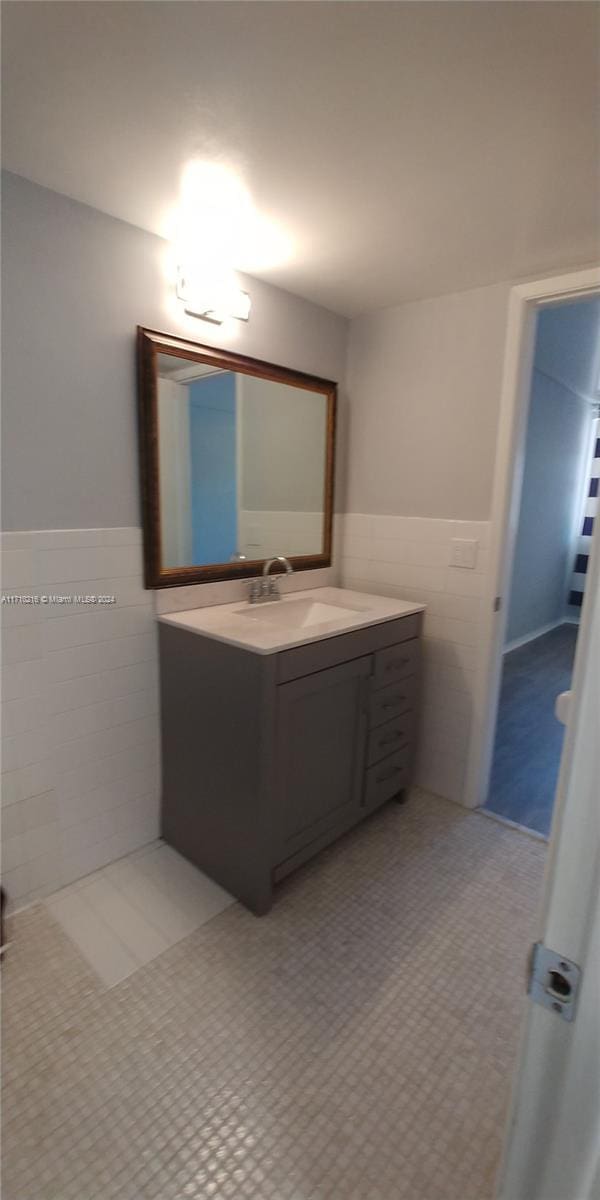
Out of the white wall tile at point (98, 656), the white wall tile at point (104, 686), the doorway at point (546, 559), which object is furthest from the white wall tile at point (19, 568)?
the doorway at point (546, 559)

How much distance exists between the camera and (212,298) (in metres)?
1.75

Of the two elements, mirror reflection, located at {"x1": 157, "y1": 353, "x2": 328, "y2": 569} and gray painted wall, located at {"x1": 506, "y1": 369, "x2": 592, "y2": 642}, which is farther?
gray painted wall, located at {"x1": 506, "y1": 369, "x2": 592, "y2": 642}

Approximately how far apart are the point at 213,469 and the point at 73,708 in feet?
3.18

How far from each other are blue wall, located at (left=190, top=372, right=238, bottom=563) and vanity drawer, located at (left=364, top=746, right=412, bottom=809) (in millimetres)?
1019

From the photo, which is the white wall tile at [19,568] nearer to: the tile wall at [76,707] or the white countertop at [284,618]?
the tile wall at [76,707]

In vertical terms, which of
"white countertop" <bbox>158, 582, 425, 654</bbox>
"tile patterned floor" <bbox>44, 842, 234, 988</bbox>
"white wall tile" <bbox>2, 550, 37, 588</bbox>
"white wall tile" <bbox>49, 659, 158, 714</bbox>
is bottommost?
"tile patterned floor" <bbox>44, 842, 234, 988</bbox>

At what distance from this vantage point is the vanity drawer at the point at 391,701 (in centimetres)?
189

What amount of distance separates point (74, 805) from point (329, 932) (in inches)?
35.9

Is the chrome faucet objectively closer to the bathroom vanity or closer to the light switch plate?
the bathroom vanity

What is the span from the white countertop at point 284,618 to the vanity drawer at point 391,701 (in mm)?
278

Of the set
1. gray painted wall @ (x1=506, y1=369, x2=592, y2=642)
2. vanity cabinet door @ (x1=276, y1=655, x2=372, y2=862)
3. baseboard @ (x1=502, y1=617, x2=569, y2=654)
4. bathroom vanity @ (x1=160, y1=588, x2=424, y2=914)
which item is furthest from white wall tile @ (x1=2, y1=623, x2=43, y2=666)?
gray painted wall @ (x1=506, y1=369, x2=592, y2=642)

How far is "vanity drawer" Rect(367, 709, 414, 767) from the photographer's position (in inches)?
76.2

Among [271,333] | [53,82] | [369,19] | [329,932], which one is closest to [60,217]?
[53,82]

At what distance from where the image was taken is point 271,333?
2041 millimetres
